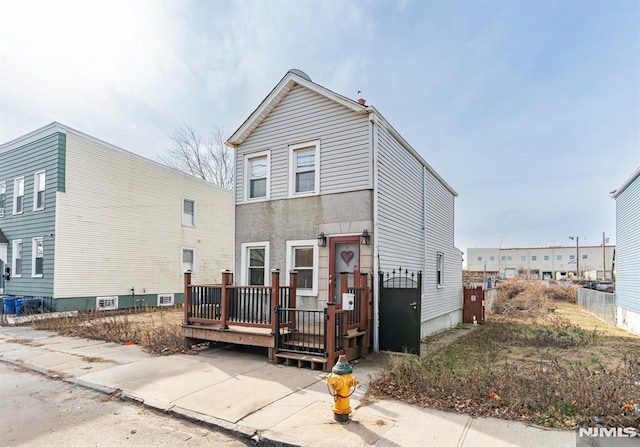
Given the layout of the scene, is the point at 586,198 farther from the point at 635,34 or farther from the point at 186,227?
the point at 186,227

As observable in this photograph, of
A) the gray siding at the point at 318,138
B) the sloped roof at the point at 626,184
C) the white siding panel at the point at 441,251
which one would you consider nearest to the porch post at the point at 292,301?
the gray siding at the point at 318,138

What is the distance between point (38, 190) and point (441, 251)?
1673 centimetres

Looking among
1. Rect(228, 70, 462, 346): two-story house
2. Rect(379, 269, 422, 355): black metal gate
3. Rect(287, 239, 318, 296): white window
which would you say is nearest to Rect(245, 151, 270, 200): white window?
Rect(228, 70, 462, 346): two-story house

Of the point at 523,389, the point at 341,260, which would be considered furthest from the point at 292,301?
the point at 523,389

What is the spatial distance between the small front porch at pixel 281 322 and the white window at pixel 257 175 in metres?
3.23

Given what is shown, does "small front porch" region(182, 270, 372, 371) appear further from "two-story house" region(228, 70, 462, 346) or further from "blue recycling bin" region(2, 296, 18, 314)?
"blue recycling bin" region(2, 296, 18, 314)

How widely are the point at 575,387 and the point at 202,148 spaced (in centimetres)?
3005

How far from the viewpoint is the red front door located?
365 inches

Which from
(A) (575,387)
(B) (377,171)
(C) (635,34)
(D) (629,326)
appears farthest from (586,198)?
(A) (575,387)

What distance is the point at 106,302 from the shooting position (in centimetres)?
1630

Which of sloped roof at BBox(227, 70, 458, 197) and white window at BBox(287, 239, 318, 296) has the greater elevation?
sloped roof at BBox(227, 70, 458, 197)

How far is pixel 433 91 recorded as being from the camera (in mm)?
13922

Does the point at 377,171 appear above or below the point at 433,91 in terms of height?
below

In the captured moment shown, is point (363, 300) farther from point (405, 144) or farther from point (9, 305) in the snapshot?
point (9, 305)
